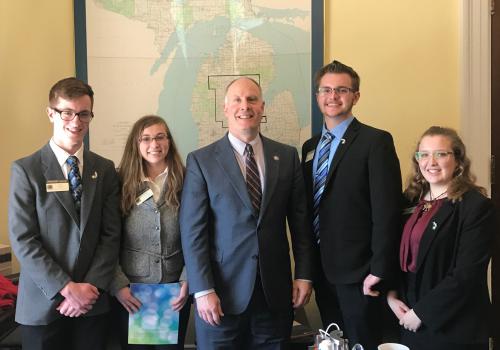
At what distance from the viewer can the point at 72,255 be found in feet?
5.91

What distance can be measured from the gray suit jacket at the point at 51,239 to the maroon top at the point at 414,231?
1.26 m

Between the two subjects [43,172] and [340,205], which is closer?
[43,172]

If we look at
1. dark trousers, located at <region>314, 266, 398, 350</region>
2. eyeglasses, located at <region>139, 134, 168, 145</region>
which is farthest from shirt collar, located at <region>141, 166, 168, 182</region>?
dark trousers, located at <region>314, 266, 398, 350</region>

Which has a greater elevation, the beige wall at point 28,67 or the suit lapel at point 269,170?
the beige wall at point 28,67

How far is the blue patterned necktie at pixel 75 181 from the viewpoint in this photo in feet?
6.05

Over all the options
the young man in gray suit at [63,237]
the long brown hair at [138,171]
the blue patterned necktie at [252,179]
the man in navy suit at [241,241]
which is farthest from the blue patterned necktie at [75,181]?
the blue patterned necktie at [252,179]

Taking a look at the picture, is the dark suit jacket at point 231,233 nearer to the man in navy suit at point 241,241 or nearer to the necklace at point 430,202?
the man in navy suit at point 241,241

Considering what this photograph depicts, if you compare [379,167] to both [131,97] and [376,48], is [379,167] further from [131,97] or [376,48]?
[131,97]

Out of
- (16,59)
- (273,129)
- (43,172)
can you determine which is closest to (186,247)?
(43,172)

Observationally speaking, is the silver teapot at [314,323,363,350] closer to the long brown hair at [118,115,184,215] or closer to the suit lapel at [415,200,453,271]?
the suit lapel at [415,200,453,271]

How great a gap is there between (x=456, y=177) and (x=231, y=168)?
3.17 ft

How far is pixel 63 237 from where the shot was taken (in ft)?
5.88

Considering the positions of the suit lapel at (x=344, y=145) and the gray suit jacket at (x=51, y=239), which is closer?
the gray suit jacket at (x=51, y=239)

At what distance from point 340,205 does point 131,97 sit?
1.66m
